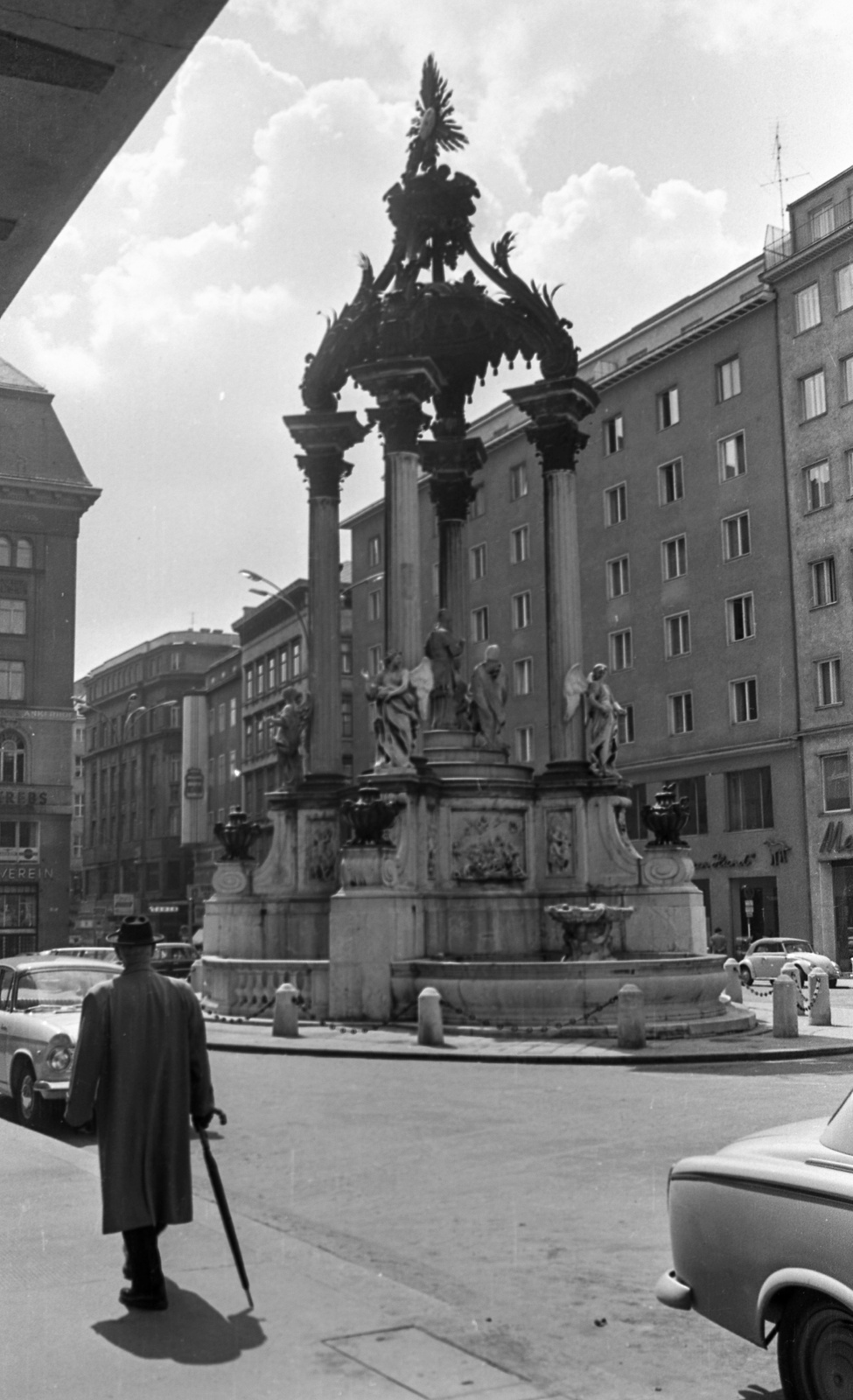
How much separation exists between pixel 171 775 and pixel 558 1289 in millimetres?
101206

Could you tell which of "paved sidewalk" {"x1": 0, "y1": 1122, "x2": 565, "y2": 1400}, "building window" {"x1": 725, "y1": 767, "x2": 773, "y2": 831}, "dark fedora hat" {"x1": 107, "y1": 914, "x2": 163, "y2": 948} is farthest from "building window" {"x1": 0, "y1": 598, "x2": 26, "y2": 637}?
"dark fedora hat" {"x1": 107, "y1": 914, "x2": 163, "y2": 948}

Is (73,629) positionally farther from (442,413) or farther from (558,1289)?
(558,1289)

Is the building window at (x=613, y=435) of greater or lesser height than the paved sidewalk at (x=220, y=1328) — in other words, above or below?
above

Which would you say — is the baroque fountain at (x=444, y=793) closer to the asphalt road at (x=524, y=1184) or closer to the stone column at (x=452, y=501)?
the stone column at (x=452, y=501)

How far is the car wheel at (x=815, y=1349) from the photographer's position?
16.4ft

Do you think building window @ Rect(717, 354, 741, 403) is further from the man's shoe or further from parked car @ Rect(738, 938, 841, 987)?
the man's shoe

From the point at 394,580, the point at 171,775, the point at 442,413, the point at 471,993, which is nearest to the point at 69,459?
the point at 442,413

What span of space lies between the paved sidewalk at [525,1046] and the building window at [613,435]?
1414 inches

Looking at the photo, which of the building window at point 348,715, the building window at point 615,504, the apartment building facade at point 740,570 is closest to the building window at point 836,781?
the apartment building facade at point 740,570

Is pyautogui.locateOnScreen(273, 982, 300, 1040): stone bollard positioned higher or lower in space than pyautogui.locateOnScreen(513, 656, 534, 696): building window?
lower

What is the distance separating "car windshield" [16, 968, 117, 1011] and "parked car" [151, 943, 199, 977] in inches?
1165

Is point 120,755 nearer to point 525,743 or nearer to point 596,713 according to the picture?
point 525,743

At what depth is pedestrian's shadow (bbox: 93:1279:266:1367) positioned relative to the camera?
A: 592 centimetres

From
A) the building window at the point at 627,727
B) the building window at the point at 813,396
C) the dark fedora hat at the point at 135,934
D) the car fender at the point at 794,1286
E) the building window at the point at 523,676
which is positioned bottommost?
the car fender at the point at 794,1286
